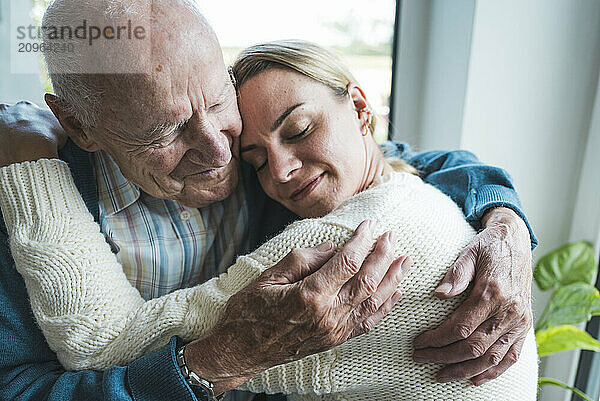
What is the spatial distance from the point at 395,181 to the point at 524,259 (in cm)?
28

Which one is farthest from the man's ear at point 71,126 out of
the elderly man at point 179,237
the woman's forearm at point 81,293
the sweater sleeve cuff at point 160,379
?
the sweater sleeve cuff at point 160,379

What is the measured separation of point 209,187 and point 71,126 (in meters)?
0.29

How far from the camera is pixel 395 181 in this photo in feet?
3.58

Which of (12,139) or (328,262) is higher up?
(12,139)

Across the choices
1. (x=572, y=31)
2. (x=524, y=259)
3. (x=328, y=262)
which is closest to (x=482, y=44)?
(x=572, y=31)

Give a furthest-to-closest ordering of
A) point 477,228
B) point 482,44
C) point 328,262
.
Answer: point 482,44, point 477,228, point 328,262

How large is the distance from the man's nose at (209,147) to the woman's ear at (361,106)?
1.02 feet

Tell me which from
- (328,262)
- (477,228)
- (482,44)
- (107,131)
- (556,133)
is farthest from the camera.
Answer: (556,133)

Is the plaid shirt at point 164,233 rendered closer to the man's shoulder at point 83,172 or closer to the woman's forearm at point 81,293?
the man's shoulder at point 83,172

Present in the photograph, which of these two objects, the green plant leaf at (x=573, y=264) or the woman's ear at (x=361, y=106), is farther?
the green plant leaf at (x=573, y=264)

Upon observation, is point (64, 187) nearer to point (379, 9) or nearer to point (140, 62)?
point (140, 62)

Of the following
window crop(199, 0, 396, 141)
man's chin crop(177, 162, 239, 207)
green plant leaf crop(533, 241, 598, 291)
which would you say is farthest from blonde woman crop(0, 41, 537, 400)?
green plant leaf crop(533, 241, 598, 291)

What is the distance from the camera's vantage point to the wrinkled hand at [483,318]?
2.96 feet

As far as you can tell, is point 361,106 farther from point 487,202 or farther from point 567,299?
point 567,299
